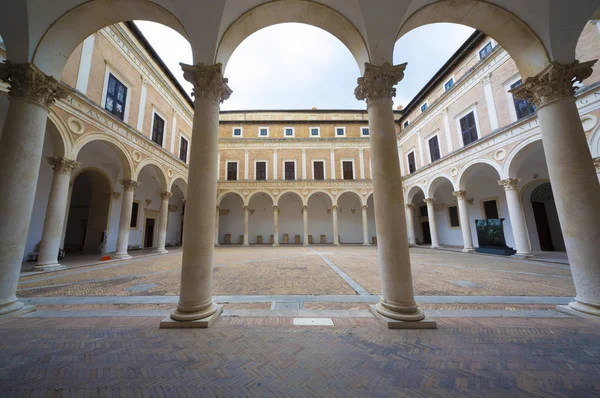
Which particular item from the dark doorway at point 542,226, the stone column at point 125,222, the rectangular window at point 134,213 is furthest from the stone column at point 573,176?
the rectangular window at point 134,213

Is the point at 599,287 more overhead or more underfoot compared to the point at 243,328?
more overhead

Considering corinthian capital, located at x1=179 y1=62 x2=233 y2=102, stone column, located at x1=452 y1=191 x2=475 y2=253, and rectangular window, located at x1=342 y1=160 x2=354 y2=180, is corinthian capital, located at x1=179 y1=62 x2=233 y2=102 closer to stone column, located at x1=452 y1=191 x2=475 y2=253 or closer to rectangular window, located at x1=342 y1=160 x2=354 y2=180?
stone column, located at x1=452 y1=191 x2=475 y2=253

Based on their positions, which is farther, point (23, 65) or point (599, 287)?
point (23, 65)

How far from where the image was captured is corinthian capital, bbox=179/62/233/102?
13.0ft

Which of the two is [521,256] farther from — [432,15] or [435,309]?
[432,15]

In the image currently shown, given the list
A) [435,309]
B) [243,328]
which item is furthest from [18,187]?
[435,309]

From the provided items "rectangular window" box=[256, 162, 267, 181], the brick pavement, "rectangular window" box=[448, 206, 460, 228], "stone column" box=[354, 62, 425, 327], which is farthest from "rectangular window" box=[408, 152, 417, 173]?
the brick pavement

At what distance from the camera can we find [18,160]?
4082 mm

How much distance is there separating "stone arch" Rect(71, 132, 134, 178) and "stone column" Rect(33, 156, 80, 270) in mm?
595

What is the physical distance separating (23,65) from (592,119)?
679 inches

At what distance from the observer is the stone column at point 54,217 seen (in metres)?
8.16

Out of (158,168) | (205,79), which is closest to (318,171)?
(158,168)

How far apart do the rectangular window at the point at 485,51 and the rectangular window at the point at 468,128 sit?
3.23 meters

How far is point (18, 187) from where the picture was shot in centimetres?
403
